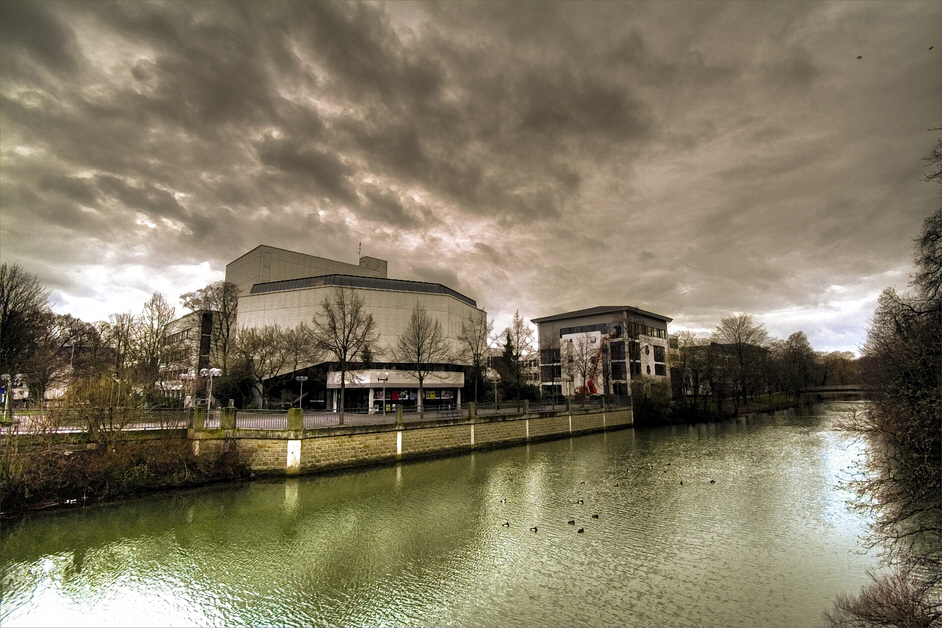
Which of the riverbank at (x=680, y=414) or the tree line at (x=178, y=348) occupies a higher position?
the tree line at (x=178, y=348)

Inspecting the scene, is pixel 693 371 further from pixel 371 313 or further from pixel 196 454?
pixel 196 454

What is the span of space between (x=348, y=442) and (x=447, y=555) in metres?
14.2

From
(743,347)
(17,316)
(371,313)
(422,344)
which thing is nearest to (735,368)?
(743,347)

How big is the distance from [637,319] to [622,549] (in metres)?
69.8

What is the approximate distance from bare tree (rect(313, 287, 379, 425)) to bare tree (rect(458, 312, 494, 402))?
1075cm

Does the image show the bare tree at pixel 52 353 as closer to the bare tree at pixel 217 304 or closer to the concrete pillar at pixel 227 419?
the concrete pillar at pixel 227 419

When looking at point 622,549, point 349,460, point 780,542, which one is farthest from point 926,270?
point 349,460

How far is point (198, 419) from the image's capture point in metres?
23.8

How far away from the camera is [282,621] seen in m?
10.0

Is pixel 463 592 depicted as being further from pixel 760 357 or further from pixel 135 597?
pixel 760 357

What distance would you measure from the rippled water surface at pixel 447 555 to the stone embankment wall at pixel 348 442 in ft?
4.73

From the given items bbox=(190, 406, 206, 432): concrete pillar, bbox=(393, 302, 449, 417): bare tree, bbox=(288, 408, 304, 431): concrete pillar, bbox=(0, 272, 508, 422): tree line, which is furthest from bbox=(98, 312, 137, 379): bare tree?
bbox=(393, 302, 449, 417): bare tree

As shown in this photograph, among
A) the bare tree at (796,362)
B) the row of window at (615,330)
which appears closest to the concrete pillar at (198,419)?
the row of window at (615,330)

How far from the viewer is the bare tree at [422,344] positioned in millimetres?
48469
